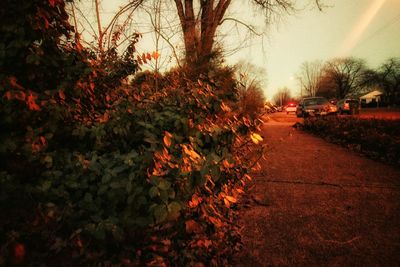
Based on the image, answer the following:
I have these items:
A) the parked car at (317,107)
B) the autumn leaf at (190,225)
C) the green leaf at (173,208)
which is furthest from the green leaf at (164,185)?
the parked car at (317,107)

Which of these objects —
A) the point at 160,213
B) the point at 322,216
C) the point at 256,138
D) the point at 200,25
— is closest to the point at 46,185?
the point at 160,213

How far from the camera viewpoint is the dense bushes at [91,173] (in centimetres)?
163

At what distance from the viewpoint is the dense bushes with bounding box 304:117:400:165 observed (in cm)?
466

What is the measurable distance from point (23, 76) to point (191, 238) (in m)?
2.05

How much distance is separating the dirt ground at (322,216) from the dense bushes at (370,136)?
56cm

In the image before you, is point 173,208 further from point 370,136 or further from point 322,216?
point 370,136

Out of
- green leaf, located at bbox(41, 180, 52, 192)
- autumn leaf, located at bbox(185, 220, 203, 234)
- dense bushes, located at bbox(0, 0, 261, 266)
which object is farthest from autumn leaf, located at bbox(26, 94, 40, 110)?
autumn leaf, located at bbox(185, 220, 203, 234)

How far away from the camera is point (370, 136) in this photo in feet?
17.9

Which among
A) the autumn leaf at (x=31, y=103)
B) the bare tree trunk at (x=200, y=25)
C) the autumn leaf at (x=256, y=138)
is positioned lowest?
the autumn leaf at (x=256, y=138)

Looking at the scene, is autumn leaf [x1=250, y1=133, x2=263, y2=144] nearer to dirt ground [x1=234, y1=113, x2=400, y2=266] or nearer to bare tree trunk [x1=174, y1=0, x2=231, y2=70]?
dirt ground [x1=234, y1=113, x2=400, y2=266]

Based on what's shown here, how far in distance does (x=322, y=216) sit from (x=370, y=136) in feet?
13.1

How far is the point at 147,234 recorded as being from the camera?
5.95 feet

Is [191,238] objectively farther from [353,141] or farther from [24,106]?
[353,141]

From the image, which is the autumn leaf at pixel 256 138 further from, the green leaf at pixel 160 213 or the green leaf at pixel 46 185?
the green leaf at pixel 46 185
